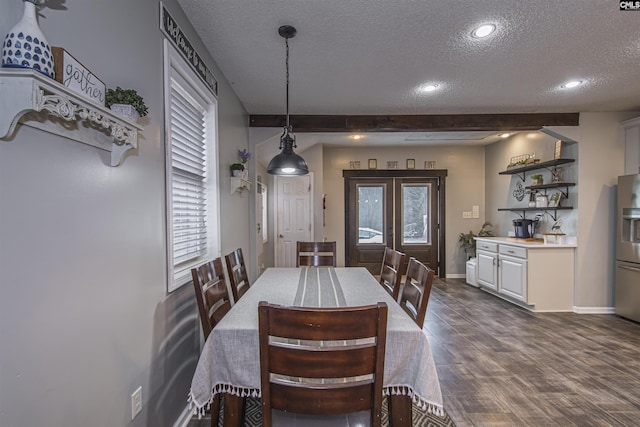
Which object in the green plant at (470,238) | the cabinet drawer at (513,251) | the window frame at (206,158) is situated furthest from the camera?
the green plant at (470,238)

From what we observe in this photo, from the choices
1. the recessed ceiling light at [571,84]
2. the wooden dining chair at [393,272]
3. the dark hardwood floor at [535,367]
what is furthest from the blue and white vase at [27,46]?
the recessed ceiling light at [571,84]

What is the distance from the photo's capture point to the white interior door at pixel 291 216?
545 centimetres

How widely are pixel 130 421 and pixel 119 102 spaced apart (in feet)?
4.47

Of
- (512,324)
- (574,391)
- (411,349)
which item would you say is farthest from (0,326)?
(512,324)

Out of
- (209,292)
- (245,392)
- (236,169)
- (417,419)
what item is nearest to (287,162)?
(236,169)

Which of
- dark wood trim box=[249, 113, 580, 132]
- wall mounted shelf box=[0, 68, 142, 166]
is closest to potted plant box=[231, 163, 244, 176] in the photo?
dark wood trim box=[249, 113, 580, 132]

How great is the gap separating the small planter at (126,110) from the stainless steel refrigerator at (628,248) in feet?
15.9

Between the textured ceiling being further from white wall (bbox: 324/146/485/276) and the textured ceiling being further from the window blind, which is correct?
white wall (bbox: 324/146/485/276)

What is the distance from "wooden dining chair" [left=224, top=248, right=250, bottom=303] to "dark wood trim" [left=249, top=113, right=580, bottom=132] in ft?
6.90

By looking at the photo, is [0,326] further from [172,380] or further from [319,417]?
[172,380]

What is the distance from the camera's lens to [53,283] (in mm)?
892

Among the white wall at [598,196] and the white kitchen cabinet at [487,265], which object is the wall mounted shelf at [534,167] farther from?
the white kitchen cabinet at [487,265]

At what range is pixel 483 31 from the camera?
2.05 m

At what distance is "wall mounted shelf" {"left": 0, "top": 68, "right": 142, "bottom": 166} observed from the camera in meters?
0.70
